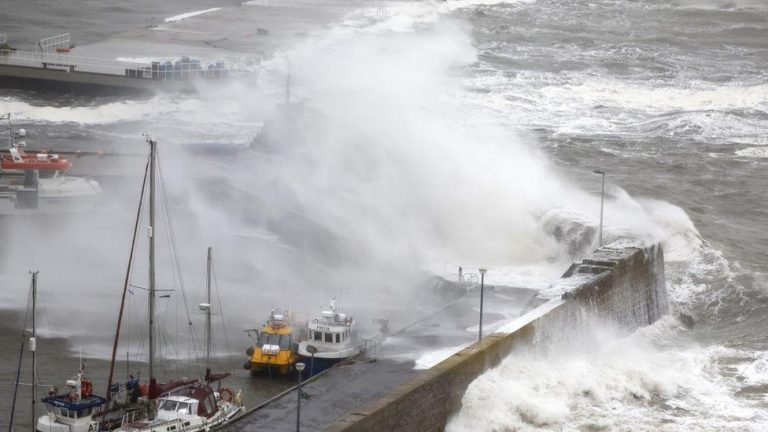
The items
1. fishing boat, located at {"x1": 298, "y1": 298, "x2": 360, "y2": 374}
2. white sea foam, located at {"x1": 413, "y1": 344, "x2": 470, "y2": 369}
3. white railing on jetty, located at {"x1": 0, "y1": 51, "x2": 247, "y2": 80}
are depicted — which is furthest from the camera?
white railing on jetty, located at {"x1": 0, "y1": 51, "x2": 247, "y2": 80}

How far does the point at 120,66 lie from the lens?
220ft

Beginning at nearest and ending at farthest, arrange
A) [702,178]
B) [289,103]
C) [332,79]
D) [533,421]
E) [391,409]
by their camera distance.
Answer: [391,409]
[533,421]
[702,178]
[289,103]
[332,79]

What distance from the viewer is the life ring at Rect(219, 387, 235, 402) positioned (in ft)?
85.3

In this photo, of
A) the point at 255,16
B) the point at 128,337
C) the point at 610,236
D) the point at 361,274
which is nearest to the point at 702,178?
the point at 610,236

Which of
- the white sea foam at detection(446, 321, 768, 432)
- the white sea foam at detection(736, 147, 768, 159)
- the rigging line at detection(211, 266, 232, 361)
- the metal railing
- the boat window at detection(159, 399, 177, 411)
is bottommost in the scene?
the white sea foam at detection(446, 321, 768, 432)

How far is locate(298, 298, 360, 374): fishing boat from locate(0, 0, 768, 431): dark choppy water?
3184 mm

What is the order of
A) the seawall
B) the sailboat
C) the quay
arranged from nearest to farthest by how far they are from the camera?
1. the sailboat
2. the seawall
3. the quay

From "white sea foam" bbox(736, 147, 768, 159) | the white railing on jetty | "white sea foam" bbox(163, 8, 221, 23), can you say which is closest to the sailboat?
"white sea foam" bbox(736, 147, 768, 159)

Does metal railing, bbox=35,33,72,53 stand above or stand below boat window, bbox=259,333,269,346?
above

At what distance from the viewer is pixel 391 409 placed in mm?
24672

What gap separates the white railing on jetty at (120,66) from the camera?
64625mm

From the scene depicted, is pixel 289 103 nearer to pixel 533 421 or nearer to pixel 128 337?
pixel 128 337

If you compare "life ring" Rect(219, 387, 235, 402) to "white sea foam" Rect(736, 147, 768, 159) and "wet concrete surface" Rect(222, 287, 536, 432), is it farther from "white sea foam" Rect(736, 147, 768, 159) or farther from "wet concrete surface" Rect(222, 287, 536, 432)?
"white sea foam" Rect(736, 147, 768, 159)

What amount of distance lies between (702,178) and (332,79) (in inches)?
859
